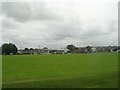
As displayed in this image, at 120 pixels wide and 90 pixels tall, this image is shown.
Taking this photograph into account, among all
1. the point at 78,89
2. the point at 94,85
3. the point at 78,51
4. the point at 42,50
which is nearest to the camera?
the point at 78,89

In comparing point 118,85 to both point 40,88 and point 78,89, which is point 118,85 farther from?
point 40,88

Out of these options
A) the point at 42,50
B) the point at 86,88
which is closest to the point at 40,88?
the point at 86,88

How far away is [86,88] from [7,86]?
4.48 metres

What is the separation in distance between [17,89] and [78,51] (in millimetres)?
105725

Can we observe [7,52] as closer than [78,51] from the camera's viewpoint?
Yes

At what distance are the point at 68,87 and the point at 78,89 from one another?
2.45ft

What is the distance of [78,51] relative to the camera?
11894 cm

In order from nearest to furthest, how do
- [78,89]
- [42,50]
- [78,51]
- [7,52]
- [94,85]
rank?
[78,89] < [94,85] < [7,52] < [78,51] < [42,50]

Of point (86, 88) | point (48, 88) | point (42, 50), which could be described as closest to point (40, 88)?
point (48, 88)

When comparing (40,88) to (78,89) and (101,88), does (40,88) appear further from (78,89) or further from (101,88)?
(101,88)

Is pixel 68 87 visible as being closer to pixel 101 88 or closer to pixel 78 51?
pixel 101 88

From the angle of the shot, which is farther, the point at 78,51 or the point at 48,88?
the point at 78,51

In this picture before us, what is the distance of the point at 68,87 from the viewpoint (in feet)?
46.4

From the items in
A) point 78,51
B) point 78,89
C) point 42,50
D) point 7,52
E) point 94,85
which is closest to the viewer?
point 78,89
